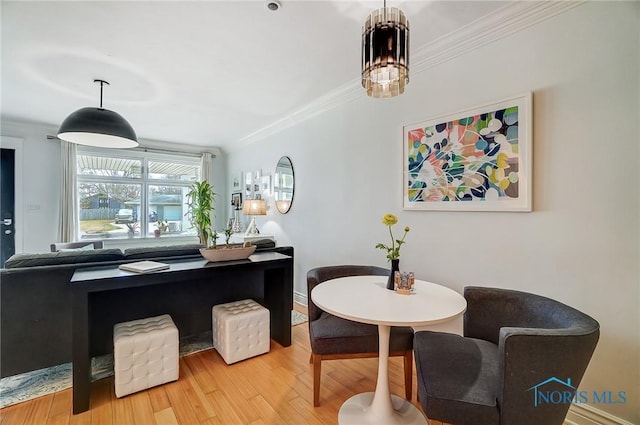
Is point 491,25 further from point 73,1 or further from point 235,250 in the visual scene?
point 73,1

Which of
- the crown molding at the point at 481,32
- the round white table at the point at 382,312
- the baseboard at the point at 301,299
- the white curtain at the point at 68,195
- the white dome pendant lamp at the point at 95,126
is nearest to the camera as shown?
A: the round white table at the point at 382,312

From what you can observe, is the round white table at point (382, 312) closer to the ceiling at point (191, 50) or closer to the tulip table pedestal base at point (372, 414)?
the tulip table pedestal base at point (372, 414)

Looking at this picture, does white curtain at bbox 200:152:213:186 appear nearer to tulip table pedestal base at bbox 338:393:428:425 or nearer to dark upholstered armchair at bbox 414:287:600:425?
tulip table pedestal base at bbox 338:393:428:425

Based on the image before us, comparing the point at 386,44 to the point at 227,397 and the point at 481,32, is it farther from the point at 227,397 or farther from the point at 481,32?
the point at 227,397

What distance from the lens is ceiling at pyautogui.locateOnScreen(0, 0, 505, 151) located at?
5.99 ft

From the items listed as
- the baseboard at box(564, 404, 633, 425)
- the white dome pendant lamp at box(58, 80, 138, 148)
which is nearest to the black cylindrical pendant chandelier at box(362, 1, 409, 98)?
the baseboard at box(564, 404, 633, 425)

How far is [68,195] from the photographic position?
4.46 metres

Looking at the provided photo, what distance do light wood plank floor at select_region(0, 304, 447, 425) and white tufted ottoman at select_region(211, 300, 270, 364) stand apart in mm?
83

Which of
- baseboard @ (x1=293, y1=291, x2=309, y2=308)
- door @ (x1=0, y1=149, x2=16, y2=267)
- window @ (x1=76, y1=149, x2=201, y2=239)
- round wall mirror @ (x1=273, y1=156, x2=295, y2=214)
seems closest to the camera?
baseboard @ (x1=293, y1=291, x2=309, y2=308)

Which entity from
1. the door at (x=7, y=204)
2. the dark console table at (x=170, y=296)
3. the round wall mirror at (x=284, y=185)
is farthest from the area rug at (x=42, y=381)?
the door at (x=7, y=204)

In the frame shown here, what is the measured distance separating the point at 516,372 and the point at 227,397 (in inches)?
65.6

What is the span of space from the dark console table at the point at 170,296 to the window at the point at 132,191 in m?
3.57

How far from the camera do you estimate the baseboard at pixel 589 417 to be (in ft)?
4.88

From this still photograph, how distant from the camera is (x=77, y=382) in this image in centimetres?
170
